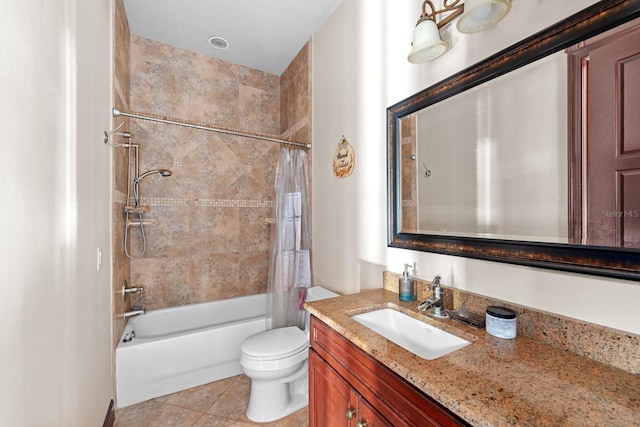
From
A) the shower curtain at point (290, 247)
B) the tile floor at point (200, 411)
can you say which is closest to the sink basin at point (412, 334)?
the tile floor at point (200, 411)

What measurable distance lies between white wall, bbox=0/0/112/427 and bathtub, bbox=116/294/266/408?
0.36 meters

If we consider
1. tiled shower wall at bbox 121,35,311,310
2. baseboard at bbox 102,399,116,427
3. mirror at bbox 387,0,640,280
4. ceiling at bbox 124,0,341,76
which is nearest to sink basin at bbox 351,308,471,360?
mirror at bbox 387,0,640,280

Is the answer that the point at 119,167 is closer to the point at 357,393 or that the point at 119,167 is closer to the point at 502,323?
the point at 357,393

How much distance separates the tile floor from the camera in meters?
1.64

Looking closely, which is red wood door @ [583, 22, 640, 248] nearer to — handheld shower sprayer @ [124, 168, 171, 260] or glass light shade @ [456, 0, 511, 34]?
glass light shade @ [456, 0, 511, 34]

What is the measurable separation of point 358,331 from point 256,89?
9.28 ft

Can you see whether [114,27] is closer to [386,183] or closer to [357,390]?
[386,183]

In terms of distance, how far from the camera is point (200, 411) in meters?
1.74

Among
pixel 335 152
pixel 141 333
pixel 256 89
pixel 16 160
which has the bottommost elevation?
pixel 141 333

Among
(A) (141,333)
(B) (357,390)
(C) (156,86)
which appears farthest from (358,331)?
(C) (156,86)

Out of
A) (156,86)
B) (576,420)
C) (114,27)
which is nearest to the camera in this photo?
(576,420)

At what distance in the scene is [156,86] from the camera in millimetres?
2436

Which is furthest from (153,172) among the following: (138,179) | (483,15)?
(483,15)

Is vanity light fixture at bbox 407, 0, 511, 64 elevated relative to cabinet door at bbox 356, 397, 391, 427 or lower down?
elevated
